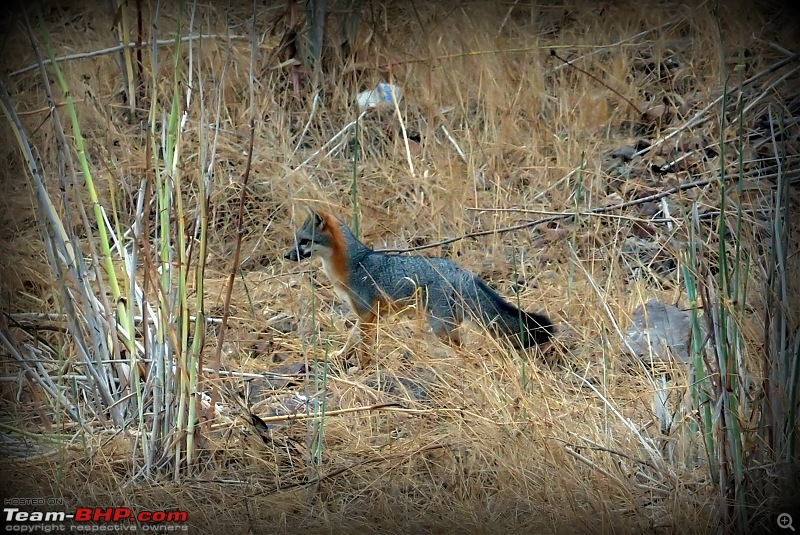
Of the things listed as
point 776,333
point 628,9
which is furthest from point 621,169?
point 776,333

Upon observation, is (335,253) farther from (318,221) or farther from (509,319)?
(509,319)

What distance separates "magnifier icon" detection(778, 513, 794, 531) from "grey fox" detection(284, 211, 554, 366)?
181 centimetres

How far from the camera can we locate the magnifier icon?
270cm

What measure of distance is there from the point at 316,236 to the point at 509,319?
118cm

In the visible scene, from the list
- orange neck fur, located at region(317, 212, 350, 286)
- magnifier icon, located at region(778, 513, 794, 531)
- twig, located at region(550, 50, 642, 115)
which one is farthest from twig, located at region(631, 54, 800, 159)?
magnifier icon, located at region(778, 513, 794, 531)

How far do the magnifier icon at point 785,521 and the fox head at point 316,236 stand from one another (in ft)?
10.1

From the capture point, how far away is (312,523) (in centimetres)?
320

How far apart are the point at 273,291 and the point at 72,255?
6.53ft

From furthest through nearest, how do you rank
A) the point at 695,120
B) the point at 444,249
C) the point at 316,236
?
the point at 695,120 < the point at 444,249 < the point at 316,236

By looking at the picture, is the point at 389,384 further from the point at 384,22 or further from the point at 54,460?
the point at 384,22

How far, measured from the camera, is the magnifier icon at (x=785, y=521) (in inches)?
106

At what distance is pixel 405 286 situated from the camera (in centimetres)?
515

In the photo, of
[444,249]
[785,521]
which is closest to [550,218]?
[444,249]

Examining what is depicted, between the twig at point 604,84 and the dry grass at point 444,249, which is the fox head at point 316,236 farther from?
the twig at point 604,84
